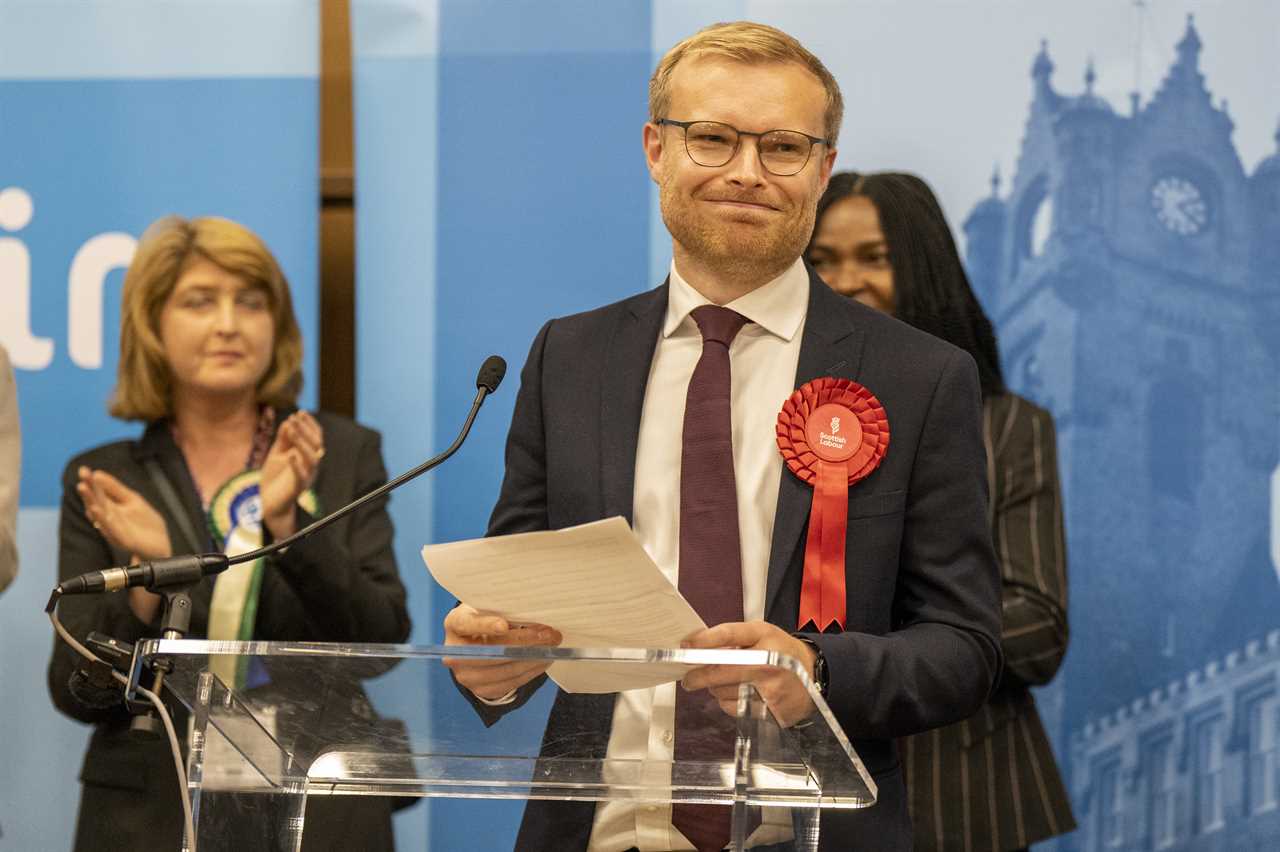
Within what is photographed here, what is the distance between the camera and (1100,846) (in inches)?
143

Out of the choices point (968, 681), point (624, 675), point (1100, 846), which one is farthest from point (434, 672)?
point (1100, 846)

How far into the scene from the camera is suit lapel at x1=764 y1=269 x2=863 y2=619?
205 cm

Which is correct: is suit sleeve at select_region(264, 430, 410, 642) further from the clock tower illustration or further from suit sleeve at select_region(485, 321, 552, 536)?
the clock tower illustration

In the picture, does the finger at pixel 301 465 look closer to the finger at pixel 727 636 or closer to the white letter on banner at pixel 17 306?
the white letter on banner at pixel 17 306

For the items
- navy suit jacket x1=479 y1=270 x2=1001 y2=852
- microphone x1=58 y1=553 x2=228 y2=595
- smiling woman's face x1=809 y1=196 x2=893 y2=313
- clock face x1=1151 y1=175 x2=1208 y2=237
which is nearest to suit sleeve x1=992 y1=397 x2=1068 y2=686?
smiling woman's face x1=809 y1=196 x2=893 y2=313

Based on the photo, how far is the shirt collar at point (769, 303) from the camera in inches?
88.7

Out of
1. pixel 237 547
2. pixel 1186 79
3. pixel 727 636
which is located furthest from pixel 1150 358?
pixel 727 636

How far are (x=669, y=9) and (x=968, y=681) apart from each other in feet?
7.42

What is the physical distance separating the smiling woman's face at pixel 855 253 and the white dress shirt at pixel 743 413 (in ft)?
3.25

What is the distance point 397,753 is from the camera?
1730 millimetres

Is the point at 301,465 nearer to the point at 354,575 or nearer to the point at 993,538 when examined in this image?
the point at 354,575

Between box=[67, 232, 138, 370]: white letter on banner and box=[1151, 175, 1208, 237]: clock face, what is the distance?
2375 mm

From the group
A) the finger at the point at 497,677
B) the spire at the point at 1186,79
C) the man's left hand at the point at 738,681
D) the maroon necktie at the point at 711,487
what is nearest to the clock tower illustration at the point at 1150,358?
the spire at the point at 1186,79

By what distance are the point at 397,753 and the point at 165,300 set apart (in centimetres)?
205
